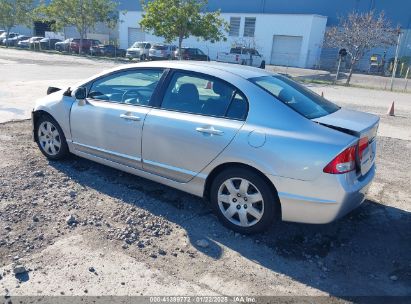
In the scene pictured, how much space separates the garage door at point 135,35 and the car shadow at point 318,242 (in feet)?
155

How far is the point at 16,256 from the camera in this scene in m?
3.21

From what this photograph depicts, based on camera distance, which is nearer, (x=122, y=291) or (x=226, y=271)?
(x=122, y=291)

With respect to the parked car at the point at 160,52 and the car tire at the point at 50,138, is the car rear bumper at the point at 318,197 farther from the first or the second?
the parked car at the point at 160,52

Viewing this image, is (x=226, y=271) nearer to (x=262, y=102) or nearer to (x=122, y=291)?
(x=122, y=291)

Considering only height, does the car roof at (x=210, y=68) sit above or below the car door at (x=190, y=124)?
above

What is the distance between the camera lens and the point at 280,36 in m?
40.7

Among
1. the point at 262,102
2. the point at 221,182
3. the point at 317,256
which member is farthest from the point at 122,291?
the point at 262,102

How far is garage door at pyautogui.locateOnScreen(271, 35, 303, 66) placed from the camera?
3959 centimetres

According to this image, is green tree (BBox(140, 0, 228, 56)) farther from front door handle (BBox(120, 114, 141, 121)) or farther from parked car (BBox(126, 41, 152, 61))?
front door handle (BBox(120, 114, 141, 121))

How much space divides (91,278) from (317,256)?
2.03 meters

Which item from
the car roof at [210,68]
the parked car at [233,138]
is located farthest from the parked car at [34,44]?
the car roof at [210,68]

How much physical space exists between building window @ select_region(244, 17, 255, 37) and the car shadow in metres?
40.3

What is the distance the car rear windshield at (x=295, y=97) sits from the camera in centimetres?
369

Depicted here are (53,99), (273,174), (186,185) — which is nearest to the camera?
(273,174)
